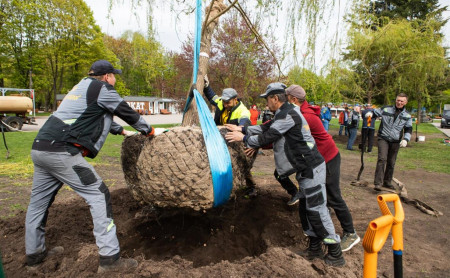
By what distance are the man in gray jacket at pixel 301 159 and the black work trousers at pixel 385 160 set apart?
3129mm

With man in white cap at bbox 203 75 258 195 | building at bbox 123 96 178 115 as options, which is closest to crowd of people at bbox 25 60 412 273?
man in white cap at bbox 203 75 258 195

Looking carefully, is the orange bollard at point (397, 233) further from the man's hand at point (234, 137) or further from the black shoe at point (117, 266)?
the black shoe at point (117, 266)

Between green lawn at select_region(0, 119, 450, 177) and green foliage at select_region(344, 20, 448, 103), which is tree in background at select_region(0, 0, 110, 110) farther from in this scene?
green foliage at select_region(344, 20, 448, 103)

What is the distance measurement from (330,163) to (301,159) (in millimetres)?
613

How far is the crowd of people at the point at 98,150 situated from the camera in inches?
88.6

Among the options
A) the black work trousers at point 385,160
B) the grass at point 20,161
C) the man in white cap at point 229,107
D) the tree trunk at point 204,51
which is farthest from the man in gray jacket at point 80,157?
the black work trousers at point 385,160

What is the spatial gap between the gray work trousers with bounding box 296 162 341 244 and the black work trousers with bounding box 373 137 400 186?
3113mm

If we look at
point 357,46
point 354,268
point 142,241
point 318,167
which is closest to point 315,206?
point 318,167

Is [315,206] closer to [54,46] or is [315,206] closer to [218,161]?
[218,161]

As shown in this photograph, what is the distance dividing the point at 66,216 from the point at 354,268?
10.4 ft

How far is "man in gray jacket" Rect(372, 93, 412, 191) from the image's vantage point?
508 cm

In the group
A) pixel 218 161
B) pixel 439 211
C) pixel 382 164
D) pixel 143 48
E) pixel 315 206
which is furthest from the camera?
pixel 382 164

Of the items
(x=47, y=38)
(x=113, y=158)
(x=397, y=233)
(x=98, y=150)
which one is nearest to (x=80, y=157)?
(x=98, y=150)

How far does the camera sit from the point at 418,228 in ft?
11.2
